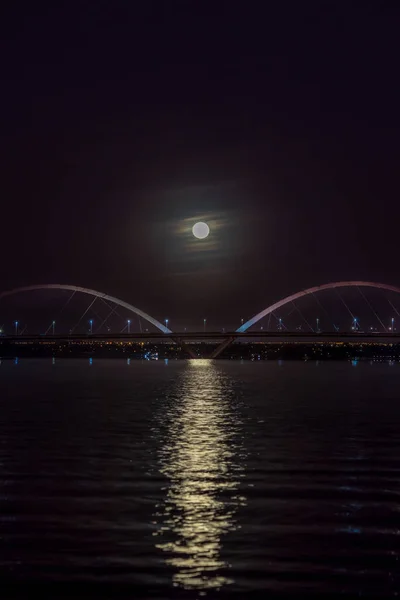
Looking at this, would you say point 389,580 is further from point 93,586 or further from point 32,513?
point 32,513

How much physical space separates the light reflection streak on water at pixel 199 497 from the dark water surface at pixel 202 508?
44 mm

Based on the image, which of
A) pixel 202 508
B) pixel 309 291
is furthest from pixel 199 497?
pixel 309 291

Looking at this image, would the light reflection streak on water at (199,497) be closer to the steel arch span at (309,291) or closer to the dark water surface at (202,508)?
the dark water surface at (202,508)

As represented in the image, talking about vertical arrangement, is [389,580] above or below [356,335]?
below

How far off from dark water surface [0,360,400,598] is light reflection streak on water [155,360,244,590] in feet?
0.14

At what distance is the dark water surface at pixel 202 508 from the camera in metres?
14.9

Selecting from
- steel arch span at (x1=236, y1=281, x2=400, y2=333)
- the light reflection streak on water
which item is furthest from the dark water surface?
steel arch span at (x1=236, y1=281, x2=400, y2=333)

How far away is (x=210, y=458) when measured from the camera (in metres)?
31.0

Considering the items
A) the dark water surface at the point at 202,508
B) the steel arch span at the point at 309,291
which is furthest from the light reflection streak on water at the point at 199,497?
the steel arch span at the point at 309,291

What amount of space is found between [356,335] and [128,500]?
13676 centimetres

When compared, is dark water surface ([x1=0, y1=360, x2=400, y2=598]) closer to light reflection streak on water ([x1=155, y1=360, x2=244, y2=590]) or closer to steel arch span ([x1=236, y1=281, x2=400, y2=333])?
light reflection streak on water ([x1=155, y1=360, x2=244, y2=590])

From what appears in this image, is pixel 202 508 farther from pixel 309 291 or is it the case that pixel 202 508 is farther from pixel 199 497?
pixel 309 291

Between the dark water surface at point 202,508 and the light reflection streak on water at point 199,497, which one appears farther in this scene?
the light reflection streak on water at point 199,497

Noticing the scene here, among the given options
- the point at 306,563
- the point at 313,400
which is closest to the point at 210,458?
the point at 306,563
